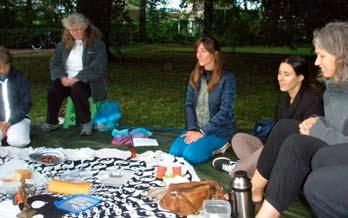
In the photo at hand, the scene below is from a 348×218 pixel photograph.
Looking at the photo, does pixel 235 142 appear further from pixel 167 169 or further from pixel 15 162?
pixel 15 162

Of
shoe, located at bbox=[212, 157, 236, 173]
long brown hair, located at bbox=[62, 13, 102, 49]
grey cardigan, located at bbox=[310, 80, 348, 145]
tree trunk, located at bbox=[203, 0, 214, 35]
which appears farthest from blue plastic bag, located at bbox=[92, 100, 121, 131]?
tree trunk, located at bbox=[203, 0, 214, 35]

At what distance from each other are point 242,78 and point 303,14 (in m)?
1.99

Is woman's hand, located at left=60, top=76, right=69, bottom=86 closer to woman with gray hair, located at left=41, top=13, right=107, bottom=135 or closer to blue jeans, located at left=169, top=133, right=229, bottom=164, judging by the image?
woman with gray hair, located at left=41, top=13, right=107, bottom=135

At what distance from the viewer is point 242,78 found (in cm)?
1112

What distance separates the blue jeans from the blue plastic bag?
118cm

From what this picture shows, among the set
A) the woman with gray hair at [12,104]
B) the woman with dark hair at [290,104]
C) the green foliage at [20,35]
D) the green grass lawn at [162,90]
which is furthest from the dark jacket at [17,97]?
the green foliage at [20,35]

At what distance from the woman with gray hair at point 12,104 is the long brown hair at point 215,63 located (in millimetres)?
1619

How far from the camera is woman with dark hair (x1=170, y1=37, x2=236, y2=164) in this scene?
3.96 m

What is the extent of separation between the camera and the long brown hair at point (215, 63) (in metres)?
3.96

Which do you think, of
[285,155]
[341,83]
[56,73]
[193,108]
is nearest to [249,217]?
[285,155]

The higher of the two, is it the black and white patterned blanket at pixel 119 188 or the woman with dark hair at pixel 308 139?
the woman with dark hair at pixel 308 139

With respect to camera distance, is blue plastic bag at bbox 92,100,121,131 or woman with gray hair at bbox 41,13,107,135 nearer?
woman with gray hair at bbox 41,13,107,135

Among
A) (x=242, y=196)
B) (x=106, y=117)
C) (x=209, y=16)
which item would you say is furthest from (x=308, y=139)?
(x=209, y=16)

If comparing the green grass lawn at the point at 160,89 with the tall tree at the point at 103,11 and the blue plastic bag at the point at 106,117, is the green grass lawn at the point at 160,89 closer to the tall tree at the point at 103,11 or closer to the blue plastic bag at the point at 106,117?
the blue plastic bag at the point at 106,117
